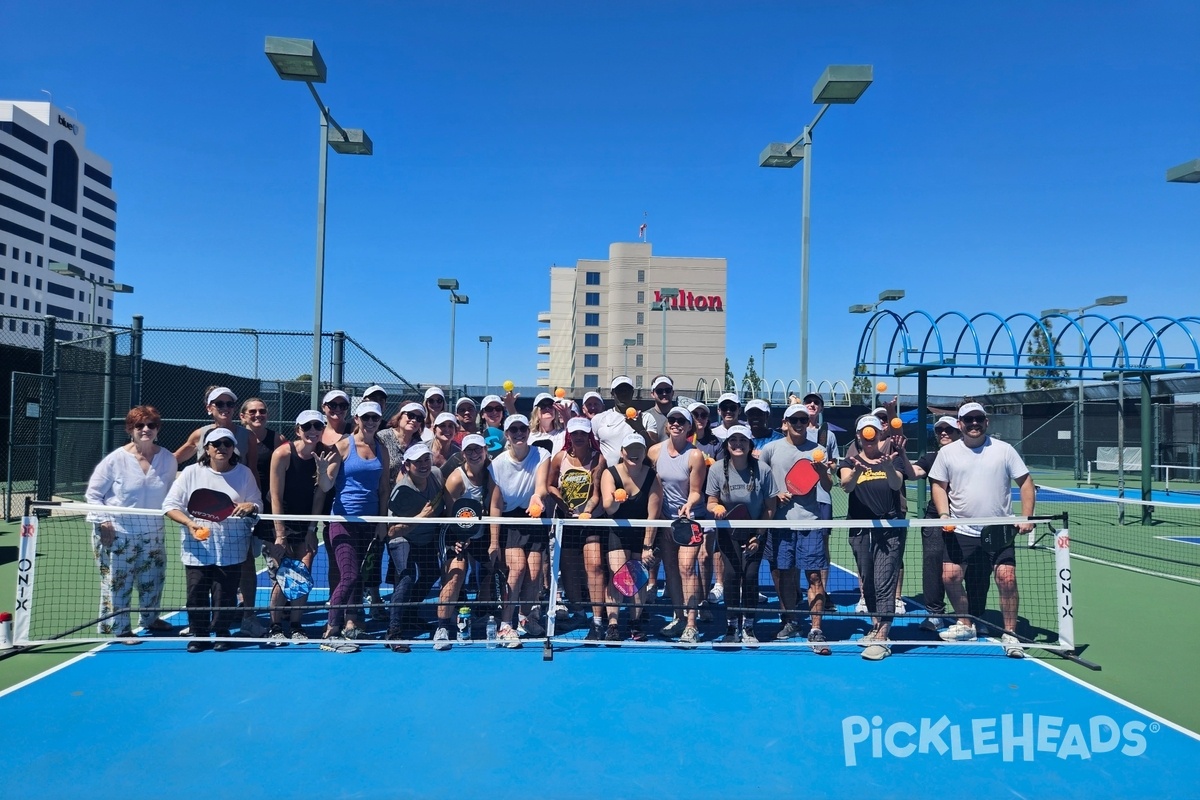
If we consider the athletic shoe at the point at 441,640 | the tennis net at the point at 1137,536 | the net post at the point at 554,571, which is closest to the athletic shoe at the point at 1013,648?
the tennis net at the point at 1137,536

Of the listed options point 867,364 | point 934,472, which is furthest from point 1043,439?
point 934,472

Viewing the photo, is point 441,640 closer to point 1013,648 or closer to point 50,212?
point 1013,648

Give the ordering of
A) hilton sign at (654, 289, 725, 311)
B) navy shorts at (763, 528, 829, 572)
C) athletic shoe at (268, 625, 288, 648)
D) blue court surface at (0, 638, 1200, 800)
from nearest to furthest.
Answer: blue court surface at (0, 638, 1200, 800) → athletic shoe at (268, 625, 288, 648) → navy shorts at (763, 528, 829, 572) → hilton sign at (654, 289, 725, 311)

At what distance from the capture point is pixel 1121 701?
5070mm

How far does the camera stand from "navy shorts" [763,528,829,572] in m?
6.29

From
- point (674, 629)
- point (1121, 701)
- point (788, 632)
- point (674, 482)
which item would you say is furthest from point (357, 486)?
point (1121, 701)

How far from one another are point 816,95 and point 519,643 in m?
7.74

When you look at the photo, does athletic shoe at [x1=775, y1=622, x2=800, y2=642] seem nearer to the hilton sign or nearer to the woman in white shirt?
the woman in white shirt

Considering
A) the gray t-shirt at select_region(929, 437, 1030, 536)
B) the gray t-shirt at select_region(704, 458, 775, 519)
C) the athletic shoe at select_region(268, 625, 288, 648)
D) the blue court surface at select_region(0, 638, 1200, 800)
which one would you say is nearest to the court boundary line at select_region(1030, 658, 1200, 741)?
the blue court surface at select_region(0, 638, 1200, 800)

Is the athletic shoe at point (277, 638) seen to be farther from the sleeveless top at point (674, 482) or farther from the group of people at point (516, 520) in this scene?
the sleeveless top at point (674, 482)

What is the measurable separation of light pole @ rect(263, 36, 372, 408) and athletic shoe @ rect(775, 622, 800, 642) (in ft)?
20.3

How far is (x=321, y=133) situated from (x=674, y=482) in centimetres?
707

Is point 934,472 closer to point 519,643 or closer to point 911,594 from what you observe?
point 911,594

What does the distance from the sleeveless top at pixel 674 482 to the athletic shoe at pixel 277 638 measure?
323cm
